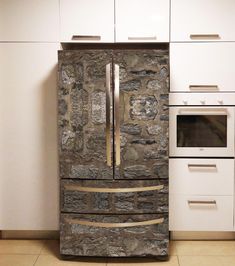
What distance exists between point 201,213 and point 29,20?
79.0 inches

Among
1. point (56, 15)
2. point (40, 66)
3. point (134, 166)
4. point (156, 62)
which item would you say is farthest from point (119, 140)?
point (56, 15)

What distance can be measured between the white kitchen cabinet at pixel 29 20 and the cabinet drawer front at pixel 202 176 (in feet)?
4.54

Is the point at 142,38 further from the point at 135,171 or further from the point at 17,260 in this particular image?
the point at 17,260

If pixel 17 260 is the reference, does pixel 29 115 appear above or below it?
above

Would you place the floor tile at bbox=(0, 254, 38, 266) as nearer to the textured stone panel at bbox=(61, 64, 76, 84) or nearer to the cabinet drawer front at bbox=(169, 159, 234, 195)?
the cabinet drawer front at bbox=(169, 159, 234, 195)

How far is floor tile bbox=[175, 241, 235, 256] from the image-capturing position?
8.75ft

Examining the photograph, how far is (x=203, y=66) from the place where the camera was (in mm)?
2656

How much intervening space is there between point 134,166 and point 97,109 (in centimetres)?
48

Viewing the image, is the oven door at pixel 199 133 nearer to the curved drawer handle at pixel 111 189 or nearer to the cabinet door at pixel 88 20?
the curved drawer handle at pixel 111 189

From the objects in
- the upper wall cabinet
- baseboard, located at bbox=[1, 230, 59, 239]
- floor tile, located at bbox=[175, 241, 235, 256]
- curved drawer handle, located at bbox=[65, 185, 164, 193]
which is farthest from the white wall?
floor tile, located at bbox=[175, 241, 235, 256]

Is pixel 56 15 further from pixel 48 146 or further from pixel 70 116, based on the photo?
pixel 48 146

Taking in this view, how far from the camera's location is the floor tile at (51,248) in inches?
106

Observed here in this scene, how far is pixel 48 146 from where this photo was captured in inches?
109

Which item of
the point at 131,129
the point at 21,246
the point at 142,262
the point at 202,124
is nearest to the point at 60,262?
the point at 21,246
